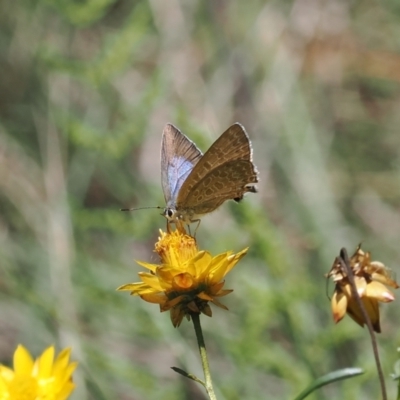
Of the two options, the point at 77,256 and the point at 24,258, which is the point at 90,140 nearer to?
the point at 77,256

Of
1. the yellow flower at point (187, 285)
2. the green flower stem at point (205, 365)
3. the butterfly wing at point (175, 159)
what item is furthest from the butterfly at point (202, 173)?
the green flower stem at point (205, 365)

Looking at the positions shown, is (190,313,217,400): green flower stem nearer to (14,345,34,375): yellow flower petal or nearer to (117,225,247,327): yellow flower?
(117,225,247,327): yellow flower

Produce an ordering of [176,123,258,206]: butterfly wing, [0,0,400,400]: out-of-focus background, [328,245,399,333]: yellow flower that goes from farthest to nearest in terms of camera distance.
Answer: [0,0,400,400]: out-of-focus background < [176,123,258,206]: butterfly wing < [328,245,399,333]: yellow flower

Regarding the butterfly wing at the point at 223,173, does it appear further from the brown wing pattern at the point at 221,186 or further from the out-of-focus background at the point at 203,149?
the out-of-focus background at the point at 203,149

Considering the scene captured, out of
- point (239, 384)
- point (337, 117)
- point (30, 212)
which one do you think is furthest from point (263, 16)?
point (239, 384)

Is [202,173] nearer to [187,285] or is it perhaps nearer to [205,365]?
[187,285]

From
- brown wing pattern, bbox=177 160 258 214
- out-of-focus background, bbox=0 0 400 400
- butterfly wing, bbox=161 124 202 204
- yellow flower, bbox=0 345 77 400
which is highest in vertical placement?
out-of-focus background, bbox=0 0 400 400

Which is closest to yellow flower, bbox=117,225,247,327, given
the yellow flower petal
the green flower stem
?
the green flower stem
